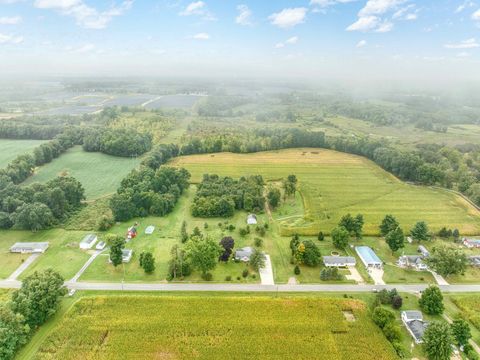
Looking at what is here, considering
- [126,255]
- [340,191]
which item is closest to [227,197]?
[126,255]

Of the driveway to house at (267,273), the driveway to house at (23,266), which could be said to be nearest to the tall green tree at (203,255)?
the driveway to house at (267,273)

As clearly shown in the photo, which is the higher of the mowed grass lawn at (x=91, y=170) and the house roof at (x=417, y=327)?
the mowed grass lawn at (x=91, y=170)

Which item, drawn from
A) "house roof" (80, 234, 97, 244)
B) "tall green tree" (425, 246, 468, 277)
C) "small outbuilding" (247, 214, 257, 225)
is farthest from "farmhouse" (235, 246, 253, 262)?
"tall green tree" (425, 246, 468, 277)

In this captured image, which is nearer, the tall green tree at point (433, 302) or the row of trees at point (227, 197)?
the tall green tree at point (433, 302)

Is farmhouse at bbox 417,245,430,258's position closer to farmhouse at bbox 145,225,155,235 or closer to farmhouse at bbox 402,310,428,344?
farmhouse at bbox 402,310,428,344

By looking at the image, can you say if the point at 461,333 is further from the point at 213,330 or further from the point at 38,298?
the point at 38,298

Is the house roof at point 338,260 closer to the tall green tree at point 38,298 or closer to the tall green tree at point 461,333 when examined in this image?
the tall green tree at point 461,333

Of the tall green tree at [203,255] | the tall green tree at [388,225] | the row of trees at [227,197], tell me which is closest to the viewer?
the tall green tree at [203,255]
